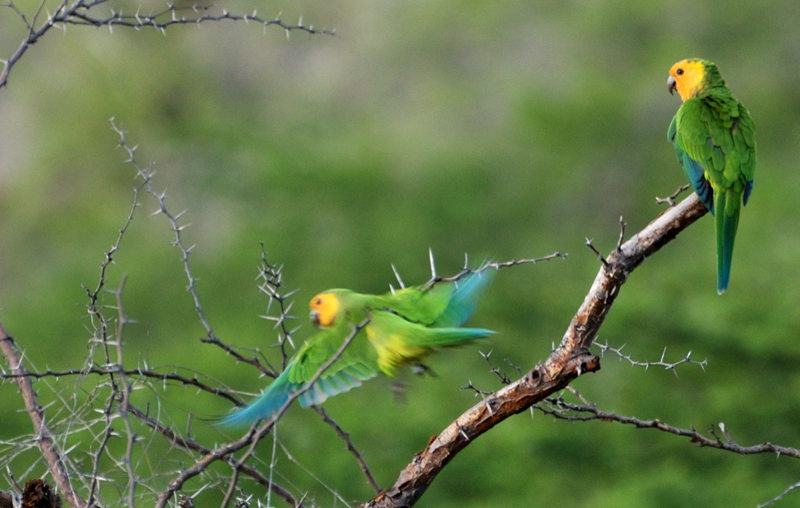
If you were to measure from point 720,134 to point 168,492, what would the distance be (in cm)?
242

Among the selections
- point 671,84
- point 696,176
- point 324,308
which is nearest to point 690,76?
point 671,84

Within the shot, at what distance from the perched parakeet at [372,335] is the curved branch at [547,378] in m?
0.18

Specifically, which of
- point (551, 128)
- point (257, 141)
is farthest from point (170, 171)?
point (551, 128)

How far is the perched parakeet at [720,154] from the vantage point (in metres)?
3.28

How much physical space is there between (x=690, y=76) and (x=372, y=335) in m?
2.29

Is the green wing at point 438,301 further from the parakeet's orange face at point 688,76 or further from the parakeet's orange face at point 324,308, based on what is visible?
the parakeet's orange face at point 688,76

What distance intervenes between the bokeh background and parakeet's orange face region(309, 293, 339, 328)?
5.54 metres

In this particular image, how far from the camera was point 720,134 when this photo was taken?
3.50 metres

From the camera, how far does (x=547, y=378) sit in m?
2.32

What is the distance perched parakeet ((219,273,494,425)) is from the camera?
2475 millimetres

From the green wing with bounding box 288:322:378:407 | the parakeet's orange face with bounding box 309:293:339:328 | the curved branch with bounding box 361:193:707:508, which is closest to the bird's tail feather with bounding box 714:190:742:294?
the curved branch with bounding box 361:193:707:508

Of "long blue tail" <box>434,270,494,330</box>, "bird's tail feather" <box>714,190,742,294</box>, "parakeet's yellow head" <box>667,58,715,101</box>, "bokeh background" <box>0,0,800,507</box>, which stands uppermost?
"bokeh background" <box>0,0,800,507</box>

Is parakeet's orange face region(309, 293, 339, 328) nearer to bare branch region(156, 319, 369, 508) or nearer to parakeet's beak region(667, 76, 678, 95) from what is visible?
bare branch region(156, 319, 369, 508)

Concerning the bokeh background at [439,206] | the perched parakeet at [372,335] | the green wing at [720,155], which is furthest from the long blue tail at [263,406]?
the bokeh background at [439,206]
